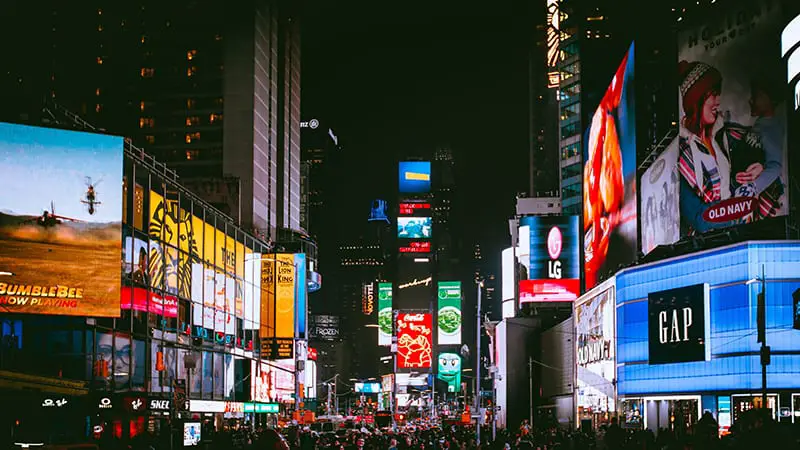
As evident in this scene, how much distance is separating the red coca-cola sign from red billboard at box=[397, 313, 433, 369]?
120490 millimetres

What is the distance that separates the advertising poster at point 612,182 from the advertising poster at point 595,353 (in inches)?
107

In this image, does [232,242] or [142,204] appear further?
[232,242]

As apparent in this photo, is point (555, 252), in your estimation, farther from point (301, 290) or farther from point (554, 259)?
point (301, 290)

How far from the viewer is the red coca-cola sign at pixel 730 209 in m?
53.7

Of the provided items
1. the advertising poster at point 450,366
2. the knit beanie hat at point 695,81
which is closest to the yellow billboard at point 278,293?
the knit beanie hat at point 695,81

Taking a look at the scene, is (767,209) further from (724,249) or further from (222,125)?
(222,125)

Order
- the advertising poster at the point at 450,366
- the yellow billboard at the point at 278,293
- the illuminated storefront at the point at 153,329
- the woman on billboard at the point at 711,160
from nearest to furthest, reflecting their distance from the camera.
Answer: the illuminated storefront at the point at 153,329
the woman on billboard at the point at 711,160
the yellow billboard at the point at 278,293
the advertising poster at the point at 450,366

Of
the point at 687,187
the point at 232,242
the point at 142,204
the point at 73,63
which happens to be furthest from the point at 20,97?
the point at 73,63

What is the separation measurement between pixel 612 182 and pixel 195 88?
66.8 metres

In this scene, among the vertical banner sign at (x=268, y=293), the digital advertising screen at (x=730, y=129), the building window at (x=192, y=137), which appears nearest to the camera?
the digital advertising screen at (x=730, y=129)

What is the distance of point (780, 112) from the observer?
52.2 metres

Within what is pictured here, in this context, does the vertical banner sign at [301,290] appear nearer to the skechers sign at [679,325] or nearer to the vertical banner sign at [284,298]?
the vertical banner sign at [284,298]

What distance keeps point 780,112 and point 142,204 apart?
31995 millimetres

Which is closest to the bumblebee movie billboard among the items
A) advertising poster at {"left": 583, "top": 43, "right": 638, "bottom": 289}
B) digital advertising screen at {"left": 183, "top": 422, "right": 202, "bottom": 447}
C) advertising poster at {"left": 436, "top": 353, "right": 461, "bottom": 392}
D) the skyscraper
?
digital advertising screen at {"left": 183, "top": 422, "right": 202, "bottom": 447}
